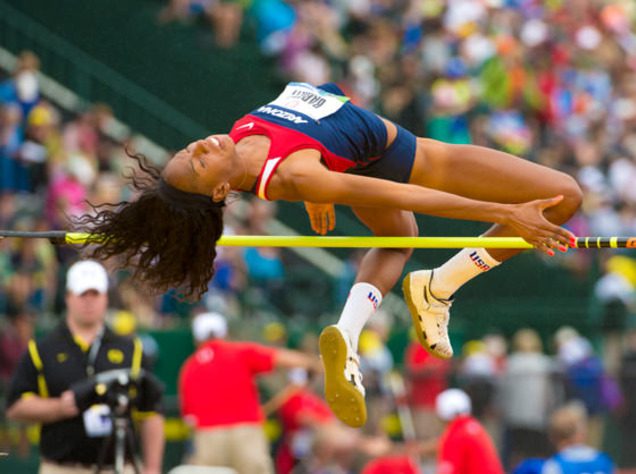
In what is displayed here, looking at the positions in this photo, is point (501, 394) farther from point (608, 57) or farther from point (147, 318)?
point (608, 57)

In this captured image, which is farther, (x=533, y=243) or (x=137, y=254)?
(x=137, y=254)

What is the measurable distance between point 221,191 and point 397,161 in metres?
0.93

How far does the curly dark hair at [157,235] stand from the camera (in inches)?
259

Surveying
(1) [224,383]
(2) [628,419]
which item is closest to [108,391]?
(1) [224,383]

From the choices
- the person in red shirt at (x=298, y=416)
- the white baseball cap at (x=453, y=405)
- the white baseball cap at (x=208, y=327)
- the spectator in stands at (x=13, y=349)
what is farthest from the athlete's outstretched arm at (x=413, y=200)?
the spectator in stands at (x=13, y=349)

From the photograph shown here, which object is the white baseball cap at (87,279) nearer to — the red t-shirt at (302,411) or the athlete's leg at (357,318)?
the athlete's leg at (357,318)

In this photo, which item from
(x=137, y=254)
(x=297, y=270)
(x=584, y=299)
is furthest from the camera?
(x=584, y=299)

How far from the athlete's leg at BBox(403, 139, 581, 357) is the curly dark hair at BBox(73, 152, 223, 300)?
39.9 inches

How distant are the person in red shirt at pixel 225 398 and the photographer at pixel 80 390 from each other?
239 cm

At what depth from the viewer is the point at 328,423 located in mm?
11336

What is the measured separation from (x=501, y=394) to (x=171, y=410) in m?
2.78

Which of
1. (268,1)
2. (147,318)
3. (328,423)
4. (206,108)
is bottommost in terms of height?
(328,423)

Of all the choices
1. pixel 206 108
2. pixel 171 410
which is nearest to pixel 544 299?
pixel 206 108

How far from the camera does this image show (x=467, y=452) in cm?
1031
